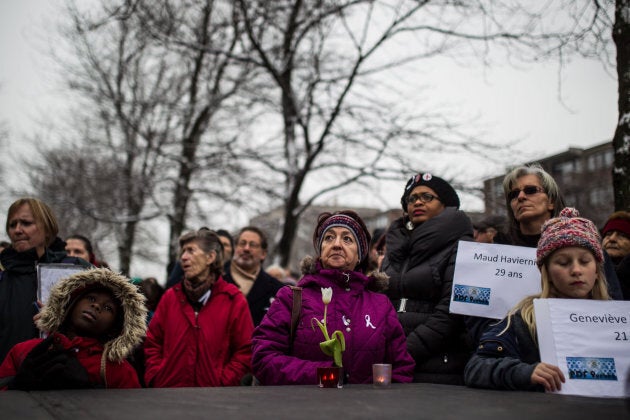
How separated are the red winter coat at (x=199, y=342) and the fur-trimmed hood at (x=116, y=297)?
1.13 meters

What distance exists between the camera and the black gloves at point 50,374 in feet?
9.02

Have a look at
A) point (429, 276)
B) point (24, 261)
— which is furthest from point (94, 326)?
point (429, 276)

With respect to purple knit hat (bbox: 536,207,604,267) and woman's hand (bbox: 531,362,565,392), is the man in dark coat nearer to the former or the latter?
purple knit hat (bbox: 536,207,604,267)

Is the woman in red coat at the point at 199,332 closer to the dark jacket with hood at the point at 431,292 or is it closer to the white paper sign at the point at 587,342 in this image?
the dark jacket with hood at the point at 431,292

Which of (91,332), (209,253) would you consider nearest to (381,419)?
(91,332)

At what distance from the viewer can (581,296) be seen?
296 cm

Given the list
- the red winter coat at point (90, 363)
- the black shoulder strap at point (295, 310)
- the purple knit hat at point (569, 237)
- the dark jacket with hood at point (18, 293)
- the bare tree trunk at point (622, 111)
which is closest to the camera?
the purple knit hat at point (569, 237)

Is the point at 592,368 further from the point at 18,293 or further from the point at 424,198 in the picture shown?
the point at 18,293

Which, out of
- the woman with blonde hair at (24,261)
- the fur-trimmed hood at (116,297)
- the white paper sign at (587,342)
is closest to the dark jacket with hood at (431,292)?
the white paper sign at (587,342)

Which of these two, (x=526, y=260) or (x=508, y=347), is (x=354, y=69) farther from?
(x=508, y=347)

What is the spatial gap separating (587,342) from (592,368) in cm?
12

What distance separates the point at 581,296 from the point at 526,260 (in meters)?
0.68

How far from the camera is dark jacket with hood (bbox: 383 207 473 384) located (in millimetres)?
3803

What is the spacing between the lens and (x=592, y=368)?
2.69 m
